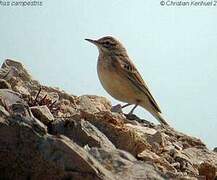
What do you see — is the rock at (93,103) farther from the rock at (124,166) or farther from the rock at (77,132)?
the rock at (124,166)

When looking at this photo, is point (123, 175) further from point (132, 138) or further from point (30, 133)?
point (132, 138)

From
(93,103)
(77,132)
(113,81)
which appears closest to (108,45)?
(113,81)

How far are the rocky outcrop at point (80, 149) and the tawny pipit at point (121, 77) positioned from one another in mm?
2466

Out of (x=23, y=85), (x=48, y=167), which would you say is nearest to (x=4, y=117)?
(x=48, y=167)

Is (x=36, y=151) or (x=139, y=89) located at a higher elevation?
(x=36, y=151)

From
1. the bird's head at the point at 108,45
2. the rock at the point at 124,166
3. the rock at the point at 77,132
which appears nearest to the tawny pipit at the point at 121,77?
the bird's head at the point at 108,45

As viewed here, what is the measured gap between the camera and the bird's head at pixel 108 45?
15383 mm

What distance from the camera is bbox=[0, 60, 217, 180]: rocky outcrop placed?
6.60 metres

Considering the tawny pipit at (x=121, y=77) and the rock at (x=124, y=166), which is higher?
the rock at (x=124, y=166)

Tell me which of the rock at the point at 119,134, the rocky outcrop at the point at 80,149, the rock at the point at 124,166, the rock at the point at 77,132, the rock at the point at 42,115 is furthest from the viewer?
the rock at the point at 119,134

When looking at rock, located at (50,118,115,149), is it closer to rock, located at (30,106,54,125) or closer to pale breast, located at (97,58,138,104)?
rock, located at (30,106,54,125)

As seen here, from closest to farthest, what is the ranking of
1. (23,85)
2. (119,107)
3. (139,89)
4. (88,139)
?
(88,139) → (23,85) → (119,107) → (139,89)

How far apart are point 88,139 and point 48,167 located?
1.65 metres

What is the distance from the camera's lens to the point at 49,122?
328 inches
